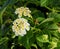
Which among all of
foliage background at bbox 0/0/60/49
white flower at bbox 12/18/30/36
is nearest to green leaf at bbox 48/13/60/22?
foliage background at bbox 0/0/60/49

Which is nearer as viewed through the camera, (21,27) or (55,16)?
(21,27)

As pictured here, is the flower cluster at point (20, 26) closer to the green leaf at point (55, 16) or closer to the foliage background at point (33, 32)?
the foliage background at point (33, 32)

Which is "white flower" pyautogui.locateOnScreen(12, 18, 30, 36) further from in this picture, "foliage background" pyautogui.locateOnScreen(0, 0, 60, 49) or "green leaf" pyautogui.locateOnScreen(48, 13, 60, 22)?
"green leaf" pyautogui.locateOnScreen(48, 13, 60, 22)

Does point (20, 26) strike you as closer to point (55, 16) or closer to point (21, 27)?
point (21, 27)

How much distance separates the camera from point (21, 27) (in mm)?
1831

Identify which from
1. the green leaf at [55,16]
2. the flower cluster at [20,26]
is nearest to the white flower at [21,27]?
the flower cluster at [20,26]

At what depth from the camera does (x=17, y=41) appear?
194 cm

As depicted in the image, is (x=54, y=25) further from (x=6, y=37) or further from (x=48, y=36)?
(x=6, y=37)

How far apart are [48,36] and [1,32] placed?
0.42 metres

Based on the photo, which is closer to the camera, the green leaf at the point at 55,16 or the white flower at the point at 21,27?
the white flower at the point at 21,27

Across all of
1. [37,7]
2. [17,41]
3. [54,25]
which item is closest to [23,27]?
[17,41]

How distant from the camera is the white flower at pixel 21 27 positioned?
→ 5.98 feet

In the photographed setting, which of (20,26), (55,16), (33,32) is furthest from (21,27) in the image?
(55,16)

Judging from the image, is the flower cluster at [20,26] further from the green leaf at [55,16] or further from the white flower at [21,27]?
the green leaf at [55,16]
